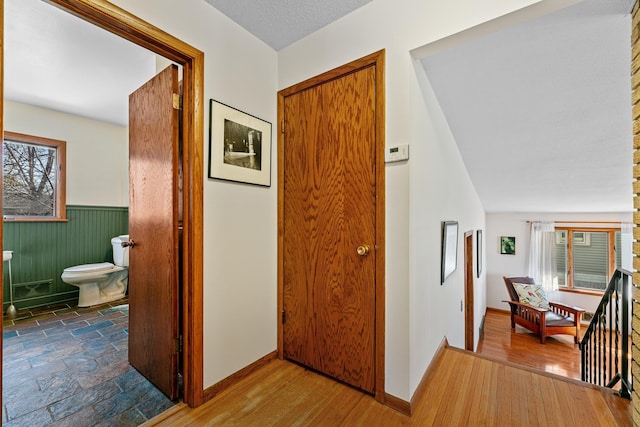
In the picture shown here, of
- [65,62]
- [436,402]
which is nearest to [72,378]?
[436,402]

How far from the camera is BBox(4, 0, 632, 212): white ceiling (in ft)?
5.40

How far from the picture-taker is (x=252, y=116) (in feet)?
6.26

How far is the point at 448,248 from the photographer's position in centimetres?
249

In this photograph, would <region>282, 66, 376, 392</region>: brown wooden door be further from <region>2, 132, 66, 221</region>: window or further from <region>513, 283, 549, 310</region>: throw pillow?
<region>513, 283, 549, 310</region>: throw pillow

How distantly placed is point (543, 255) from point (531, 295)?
1.21 m

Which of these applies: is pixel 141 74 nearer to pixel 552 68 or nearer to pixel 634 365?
pixel 552 68

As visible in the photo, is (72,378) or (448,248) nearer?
(72,378)

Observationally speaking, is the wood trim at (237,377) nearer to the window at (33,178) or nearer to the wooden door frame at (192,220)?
the wooden door frame at (192,220)

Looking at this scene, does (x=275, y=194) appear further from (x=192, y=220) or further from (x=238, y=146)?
(x=192, y=220)

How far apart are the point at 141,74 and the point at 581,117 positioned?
12.8ft

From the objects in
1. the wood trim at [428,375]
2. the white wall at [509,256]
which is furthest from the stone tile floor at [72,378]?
the white wall at [509,256]

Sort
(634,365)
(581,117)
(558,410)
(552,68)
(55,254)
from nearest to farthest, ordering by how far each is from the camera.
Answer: (634,365)
(558,410)
(552,68)
(581,117)
(55,254)

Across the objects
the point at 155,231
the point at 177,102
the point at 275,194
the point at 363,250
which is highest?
the point at 177,102

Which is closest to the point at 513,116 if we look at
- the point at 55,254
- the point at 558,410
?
the point at 558,410
